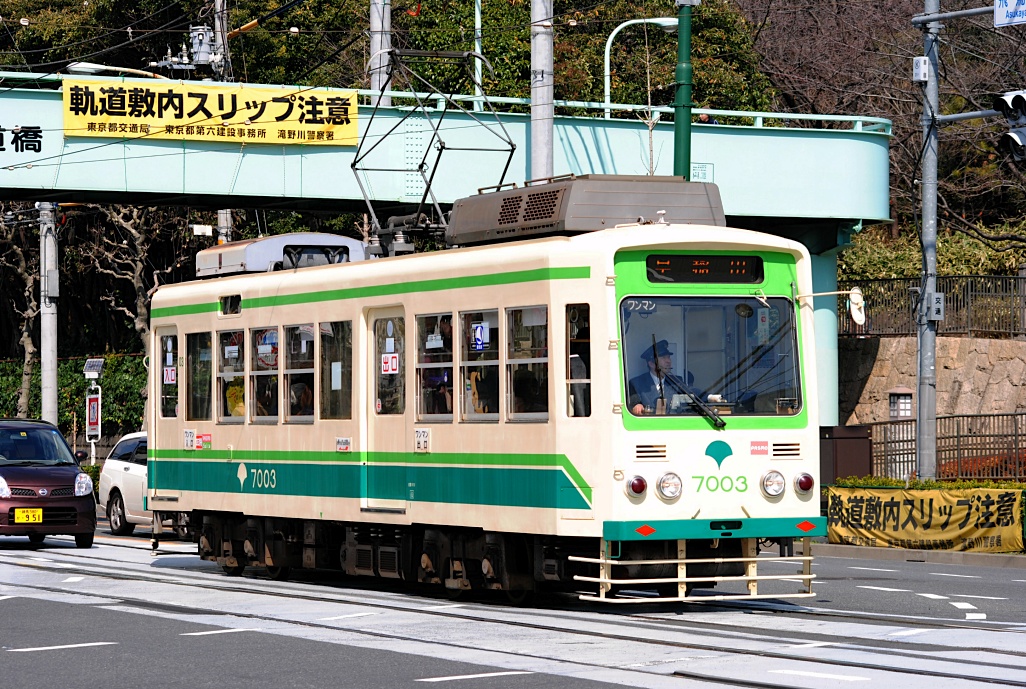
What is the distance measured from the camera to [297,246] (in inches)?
751

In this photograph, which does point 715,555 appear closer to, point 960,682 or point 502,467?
point 502,467

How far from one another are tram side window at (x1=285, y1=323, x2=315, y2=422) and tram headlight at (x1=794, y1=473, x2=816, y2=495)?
510 cm

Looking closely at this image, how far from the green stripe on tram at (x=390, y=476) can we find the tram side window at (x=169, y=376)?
0.48 m

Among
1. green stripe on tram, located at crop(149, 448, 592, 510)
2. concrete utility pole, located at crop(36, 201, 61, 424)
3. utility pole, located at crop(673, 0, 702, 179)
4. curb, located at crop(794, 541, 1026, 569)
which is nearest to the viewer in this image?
green stripe on tram, located at crop(149, 448, 592, 510)

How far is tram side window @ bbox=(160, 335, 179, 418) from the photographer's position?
19844 millimetres

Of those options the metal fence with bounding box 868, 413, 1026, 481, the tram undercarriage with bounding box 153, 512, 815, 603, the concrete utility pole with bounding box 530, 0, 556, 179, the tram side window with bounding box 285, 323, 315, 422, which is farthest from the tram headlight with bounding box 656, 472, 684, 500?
the metal fence with bounding box 868, 413, 1026, 481

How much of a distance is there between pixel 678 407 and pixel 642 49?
3340cm

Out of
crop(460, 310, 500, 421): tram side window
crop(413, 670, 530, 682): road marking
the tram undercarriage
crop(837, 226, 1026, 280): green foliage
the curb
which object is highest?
crop(837, 226, 1026, 280): green foliage

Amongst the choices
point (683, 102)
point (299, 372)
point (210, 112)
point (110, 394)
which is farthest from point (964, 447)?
point (110, 394)

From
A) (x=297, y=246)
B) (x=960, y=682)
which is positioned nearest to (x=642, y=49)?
(x=297, y=246)

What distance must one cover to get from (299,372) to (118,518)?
10998mm

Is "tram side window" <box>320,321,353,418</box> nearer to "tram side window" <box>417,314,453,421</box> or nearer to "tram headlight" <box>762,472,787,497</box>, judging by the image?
"tram side window" <box>417,314,453,421</box>

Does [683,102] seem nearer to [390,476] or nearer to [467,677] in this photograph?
[390,476]

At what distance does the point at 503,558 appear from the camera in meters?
14.9
